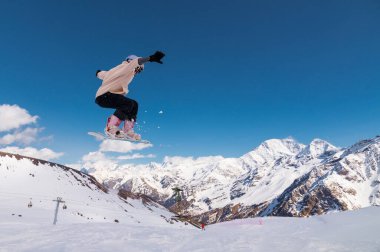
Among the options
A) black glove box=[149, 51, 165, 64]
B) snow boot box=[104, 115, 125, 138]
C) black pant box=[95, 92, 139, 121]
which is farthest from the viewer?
snow boot box=[104, 115, 125, 138]

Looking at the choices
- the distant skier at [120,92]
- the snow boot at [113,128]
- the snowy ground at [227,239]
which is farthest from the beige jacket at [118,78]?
the snowy ground at [227,239]

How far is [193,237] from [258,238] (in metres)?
1.70

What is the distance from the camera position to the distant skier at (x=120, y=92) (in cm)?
1035

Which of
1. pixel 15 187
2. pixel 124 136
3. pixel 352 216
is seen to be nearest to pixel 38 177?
pixel 15 187

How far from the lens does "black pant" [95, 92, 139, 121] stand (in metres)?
10.8

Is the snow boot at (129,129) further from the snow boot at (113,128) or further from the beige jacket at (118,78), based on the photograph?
the beige jacket at (118,78)

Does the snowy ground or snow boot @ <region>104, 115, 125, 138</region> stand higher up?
snow boot @ <region>104, 115, 125, 138</region>

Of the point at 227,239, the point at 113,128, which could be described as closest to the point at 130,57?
the point at 113,128

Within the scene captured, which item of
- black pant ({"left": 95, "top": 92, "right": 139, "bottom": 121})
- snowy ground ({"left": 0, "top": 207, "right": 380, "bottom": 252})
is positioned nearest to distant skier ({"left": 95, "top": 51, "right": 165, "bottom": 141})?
black pant ({"left": 95, "top": 92, "right": 139, "bottom": 121})

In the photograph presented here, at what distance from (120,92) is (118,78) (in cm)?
47

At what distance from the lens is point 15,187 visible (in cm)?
6112

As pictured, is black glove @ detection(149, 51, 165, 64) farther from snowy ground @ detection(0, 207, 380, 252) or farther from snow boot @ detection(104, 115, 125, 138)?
snowy ground @ detection(0, 207, 380, 252)

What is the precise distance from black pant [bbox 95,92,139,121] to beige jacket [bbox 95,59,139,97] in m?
0.15

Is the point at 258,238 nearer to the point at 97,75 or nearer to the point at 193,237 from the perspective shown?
the point at 193,237
